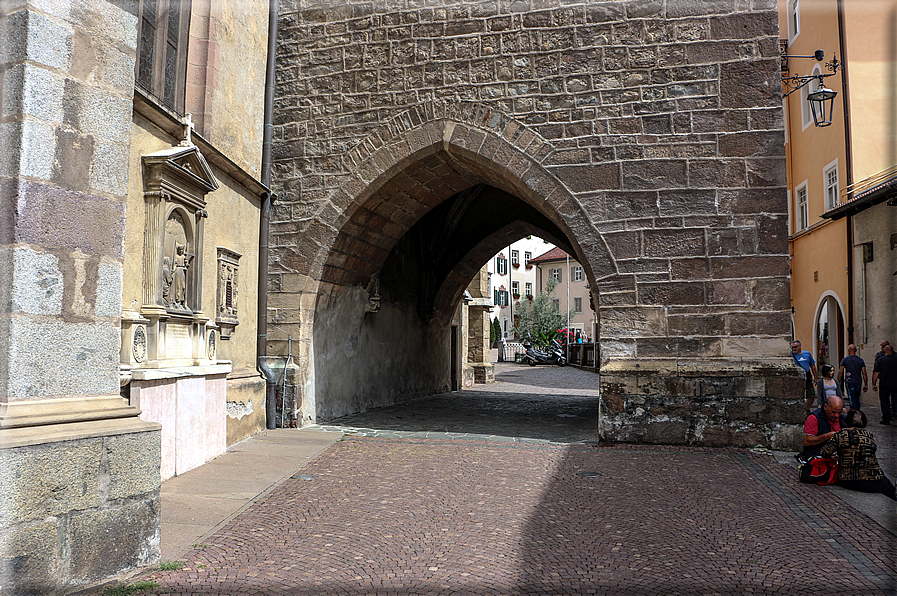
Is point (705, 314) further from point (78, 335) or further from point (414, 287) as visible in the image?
point (414, 287)

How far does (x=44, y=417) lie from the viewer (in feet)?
9.62

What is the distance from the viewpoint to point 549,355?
3173 centimetres

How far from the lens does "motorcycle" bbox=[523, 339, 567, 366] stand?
31641 millimetres

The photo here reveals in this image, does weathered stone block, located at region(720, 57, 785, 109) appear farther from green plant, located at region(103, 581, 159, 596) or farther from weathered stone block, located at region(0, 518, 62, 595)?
weathered stone block, located at region(0, 518, 62, 595)

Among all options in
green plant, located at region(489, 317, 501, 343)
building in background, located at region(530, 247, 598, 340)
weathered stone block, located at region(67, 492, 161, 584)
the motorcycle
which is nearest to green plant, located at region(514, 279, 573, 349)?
green plant, located at region(489, 317, 501, 343)

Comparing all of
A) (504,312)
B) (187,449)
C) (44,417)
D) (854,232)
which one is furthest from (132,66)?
(504,312)

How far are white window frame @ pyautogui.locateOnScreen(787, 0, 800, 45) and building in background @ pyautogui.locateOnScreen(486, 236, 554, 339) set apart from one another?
2797 centimetres

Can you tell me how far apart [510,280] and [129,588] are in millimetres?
45161

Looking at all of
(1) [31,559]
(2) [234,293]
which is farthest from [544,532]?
(2) [234,293]

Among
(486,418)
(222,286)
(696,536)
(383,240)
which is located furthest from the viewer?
(486,418)

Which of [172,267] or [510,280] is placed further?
[510,280]

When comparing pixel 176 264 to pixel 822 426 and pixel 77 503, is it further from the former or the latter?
pixel 822 426

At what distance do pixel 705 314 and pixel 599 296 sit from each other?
1.07m

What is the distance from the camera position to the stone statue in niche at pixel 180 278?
5531 mm
